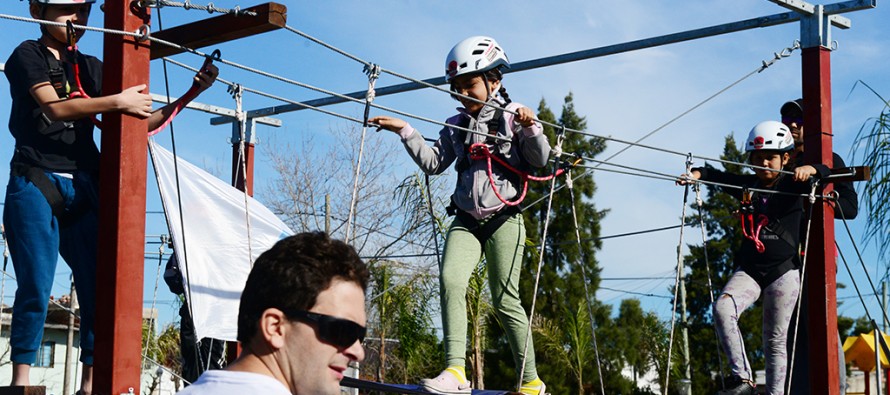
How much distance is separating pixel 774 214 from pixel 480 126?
7.87ft

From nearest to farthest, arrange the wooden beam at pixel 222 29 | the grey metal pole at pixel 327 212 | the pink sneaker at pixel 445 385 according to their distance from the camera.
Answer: the wooden beam at pixel 222 29, the pink sneaker at pixel 445 385, the grey metal pole at pixel 327 212

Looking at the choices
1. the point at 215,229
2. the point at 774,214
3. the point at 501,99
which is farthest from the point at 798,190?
the point at 215,229

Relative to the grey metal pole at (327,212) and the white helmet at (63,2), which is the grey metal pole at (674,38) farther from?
the grey metal pole at (327,212)

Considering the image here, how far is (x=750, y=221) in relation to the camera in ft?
22.0

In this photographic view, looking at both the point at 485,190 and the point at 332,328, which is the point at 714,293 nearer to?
the point at 485,190

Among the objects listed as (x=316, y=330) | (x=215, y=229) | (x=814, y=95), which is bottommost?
(x=316, y=330)

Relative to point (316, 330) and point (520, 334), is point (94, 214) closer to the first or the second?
point (520, 334)

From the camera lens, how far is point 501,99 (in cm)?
589

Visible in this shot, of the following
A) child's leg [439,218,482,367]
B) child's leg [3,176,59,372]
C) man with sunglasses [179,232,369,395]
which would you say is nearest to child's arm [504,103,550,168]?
child's leg [439,218,482,367]

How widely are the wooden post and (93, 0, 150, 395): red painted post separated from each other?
4.57 metres

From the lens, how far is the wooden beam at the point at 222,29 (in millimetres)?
4598

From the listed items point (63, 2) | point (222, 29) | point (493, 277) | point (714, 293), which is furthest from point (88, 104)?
point (714, 293)

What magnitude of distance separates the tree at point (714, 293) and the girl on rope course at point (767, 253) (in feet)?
88.8

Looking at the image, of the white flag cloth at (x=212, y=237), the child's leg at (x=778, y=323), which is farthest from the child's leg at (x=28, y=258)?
the child's leg at (x=778, y=323)
